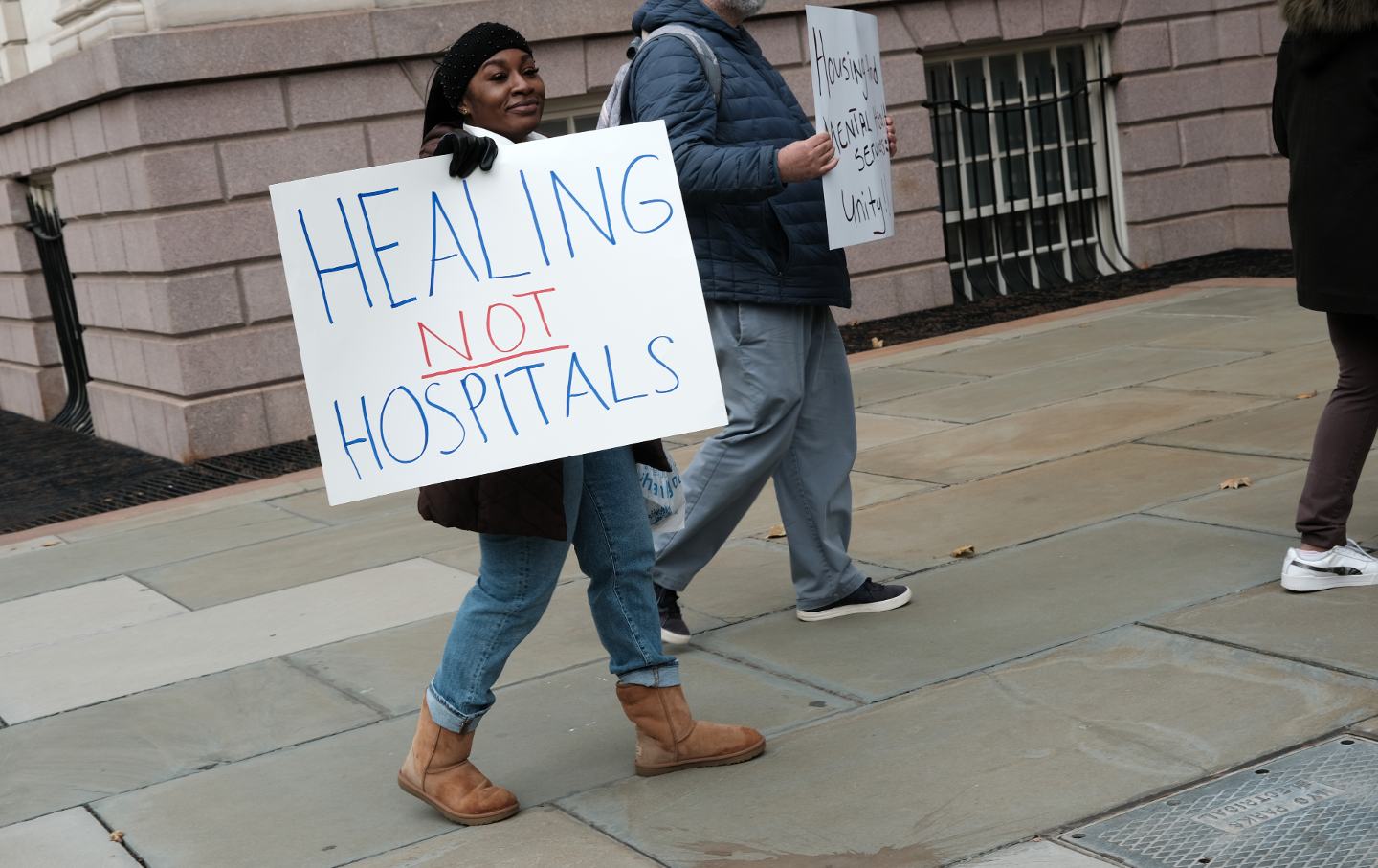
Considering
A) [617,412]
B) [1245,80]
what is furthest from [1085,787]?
[1245,80]

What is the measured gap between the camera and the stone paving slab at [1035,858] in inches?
125

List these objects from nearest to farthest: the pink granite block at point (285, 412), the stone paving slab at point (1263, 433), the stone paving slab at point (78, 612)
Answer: the stone paving slab at point (78, 612), the stone paving slab at point (1263, 433), the pink granite block at point (285, 412)

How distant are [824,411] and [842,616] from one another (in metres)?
0.66

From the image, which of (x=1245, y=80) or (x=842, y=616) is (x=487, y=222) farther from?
(x=1245, y=80)

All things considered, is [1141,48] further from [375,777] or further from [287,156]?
[375,777]

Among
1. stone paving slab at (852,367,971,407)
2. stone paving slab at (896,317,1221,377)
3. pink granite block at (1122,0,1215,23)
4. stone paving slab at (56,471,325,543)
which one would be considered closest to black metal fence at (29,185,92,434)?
stone paving slab at (56,471,325,543)

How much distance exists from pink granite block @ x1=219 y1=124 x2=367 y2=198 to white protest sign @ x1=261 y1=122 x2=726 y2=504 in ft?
21.5

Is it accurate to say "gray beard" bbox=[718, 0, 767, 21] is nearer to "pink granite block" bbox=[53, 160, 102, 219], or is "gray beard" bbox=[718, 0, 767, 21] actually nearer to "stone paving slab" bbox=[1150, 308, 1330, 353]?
"stone paving slab" bbox=[1150, 308, 1330, 353]

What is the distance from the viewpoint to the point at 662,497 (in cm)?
401

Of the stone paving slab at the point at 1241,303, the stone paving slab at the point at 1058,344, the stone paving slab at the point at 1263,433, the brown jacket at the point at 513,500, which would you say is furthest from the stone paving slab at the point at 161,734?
the stone paving slab at the point at 1241,303

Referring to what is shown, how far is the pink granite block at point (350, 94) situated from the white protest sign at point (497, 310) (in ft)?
22.7

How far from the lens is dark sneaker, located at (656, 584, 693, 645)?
4.95m

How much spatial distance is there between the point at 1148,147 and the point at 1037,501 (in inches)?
303

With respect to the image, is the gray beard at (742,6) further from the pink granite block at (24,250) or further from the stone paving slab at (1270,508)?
the pink granite block at (24,250)
